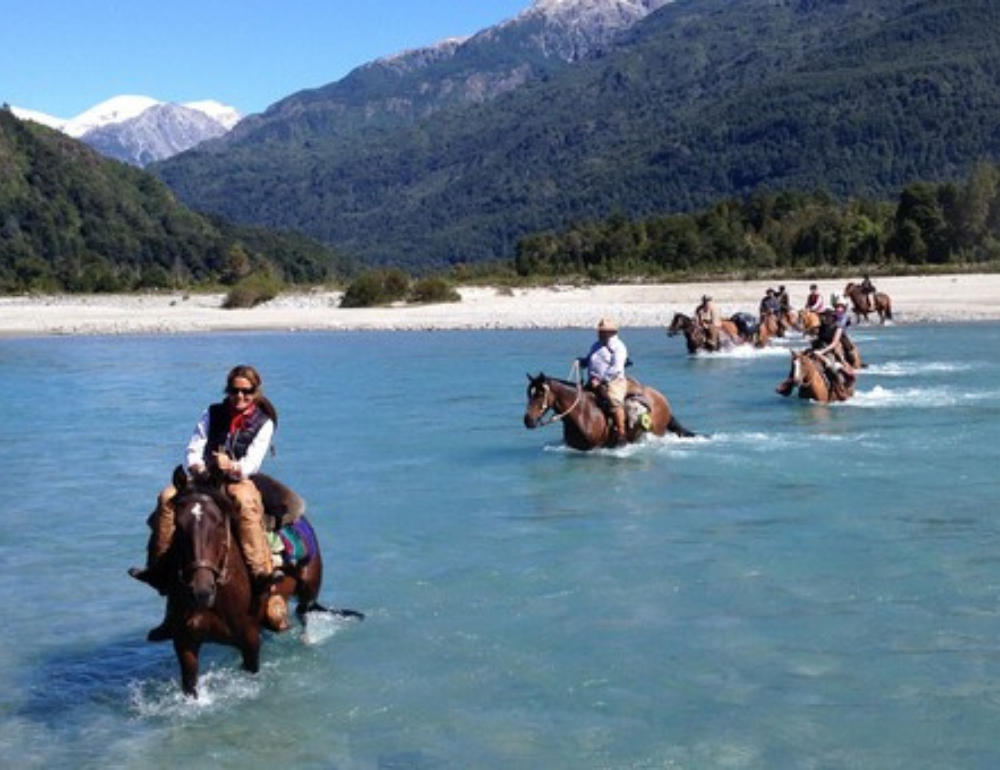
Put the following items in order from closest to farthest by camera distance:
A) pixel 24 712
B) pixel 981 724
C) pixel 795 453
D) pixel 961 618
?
pixel 981 724
pixel 24 712
pixel 961 618
pixel 795 453

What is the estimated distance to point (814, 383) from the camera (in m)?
25.2

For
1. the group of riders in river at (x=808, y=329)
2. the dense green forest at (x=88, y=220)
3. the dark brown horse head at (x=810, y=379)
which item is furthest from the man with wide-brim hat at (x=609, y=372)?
the dense green forest at (x=88, y=220)

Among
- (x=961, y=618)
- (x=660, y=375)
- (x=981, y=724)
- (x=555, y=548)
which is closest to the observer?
(x=981, y=724)

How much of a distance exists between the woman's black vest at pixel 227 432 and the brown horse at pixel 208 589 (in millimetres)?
430

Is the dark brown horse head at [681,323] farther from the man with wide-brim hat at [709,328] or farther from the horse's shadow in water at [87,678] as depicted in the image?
the horse's shadow in water at [87,678]

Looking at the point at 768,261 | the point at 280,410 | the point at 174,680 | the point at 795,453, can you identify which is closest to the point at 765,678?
the point at 174,680

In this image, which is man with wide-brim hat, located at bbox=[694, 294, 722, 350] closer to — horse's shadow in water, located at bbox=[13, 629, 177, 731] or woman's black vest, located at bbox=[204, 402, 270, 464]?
horse's shadow in water, located at bbox=[13, 629, 177, 731]

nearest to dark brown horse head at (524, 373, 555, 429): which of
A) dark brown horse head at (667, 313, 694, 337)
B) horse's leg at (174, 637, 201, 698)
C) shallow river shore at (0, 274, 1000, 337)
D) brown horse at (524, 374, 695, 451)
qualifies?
brown horse at (524, 374, 695, 451)

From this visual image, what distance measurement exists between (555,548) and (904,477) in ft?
18.2

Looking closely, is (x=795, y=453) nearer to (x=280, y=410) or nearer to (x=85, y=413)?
(x=280, y=410)

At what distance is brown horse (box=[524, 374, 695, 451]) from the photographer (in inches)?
725

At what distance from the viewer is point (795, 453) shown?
1955 cm

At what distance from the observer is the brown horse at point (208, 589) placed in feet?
27.9

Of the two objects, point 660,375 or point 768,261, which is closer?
point 660,375
